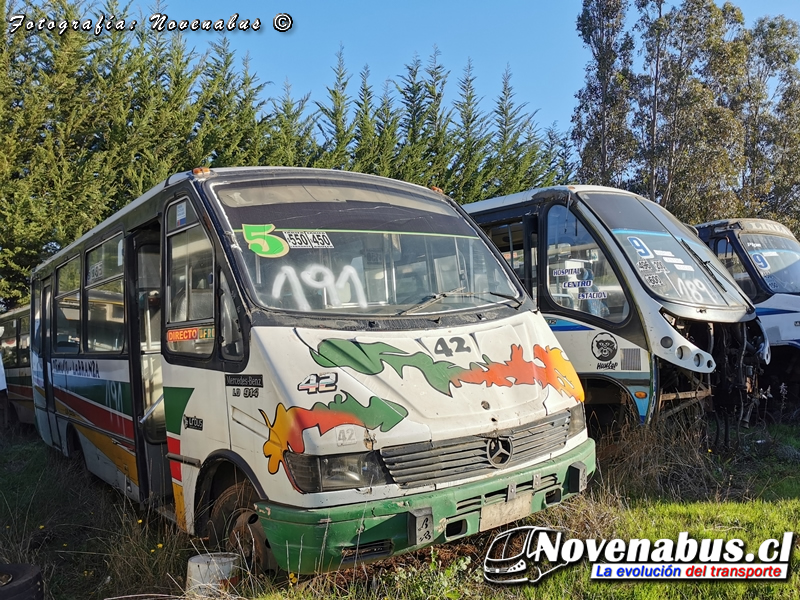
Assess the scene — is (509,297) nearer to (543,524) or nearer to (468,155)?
(543,524)

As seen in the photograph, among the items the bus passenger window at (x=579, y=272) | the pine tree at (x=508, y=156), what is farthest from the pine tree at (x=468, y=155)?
the bus passenger window at (x=579, y=272)

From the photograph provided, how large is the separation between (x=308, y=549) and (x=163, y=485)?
2.53 meters

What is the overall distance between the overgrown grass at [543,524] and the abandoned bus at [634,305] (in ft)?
1.68

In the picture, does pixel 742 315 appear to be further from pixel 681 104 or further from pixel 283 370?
pixel 681 104

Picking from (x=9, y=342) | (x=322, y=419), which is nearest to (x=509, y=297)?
(x=322, y=419)

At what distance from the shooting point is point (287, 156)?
16.8m

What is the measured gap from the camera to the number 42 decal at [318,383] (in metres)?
3.71

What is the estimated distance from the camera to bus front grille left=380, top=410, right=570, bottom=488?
12.0 feet

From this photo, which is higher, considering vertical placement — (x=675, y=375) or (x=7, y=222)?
(x=7, y=222)

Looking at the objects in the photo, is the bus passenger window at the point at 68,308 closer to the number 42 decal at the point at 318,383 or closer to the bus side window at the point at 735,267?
the number 42 decal at the point at 318,383

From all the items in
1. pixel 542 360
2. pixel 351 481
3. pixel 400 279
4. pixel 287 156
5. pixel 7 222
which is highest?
pixel 287 156

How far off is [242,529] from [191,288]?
5.27 ft

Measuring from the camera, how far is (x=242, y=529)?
4016mm

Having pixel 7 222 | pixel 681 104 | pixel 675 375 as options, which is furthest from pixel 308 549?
pixel 681 104
